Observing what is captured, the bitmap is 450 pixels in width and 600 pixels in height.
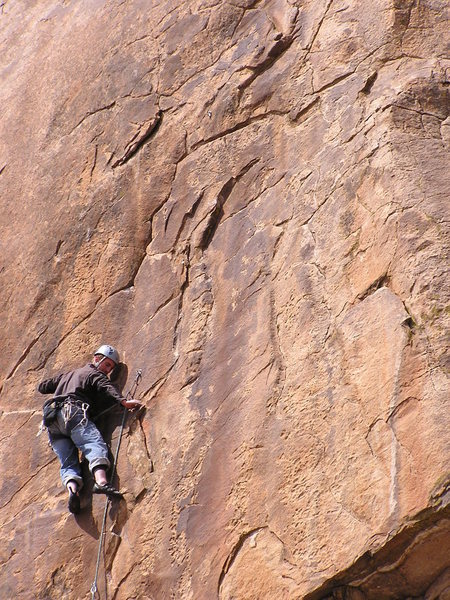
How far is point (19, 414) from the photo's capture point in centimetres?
793

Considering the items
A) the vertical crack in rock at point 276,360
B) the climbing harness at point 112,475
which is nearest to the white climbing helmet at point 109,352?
the climbing harness at point 112,475

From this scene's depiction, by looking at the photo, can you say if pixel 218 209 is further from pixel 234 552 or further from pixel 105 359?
pixel 234 552

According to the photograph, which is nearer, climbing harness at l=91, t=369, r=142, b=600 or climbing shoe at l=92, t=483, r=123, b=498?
climbing harness at l=91, t=369, r=142, b=600

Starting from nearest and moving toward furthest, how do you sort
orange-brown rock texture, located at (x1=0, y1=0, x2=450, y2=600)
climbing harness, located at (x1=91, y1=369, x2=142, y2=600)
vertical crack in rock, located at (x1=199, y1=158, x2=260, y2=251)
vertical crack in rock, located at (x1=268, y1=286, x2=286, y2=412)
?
orange-brown rock texture, located at (x1=0, y1=0, x2=450, y2=600), vertical crack in rock, located at (x1=268, y1=286, x2=286, y2=412), climbing harness, located at (x1=91, y1=369, x2=142, y2=600), vertical crack in rock, located at (x1=199, y1=158, x2=260, y2=251)

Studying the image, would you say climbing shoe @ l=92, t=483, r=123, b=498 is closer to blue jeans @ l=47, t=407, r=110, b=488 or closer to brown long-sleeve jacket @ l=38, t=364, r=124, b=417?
blue jeans @ l=47, t=407, r=110, b=488

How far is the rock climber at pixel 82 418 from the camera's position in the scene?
6.97m

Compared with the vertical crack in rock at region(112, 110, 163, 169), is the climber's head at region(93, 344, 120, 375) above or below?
below

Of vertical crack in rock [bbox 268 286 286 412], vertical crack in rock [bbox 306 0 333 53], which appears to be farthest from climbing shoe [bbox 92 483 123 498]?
vertical crack in rock [bbox 306 0 333 53]

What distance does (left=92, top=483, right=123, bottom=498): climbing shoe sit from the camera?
682 centimetres

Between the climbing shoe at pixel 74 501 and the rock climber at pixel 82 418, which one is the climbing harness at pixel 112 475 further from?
the climbing shoe at pixel 74 501

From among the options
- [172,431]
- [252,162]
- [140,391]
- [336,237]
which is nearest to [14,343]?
[140,391]

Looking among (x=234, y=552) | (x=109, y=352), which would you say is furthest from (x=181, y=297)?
(x=234, y=552)

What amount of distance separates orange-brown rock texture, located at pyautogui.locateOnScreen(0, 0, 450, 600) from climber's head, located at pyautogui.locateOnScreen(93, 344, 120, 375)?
0.18 metres

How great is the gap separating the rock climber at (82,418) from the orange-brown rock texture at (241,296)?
0.57ft
